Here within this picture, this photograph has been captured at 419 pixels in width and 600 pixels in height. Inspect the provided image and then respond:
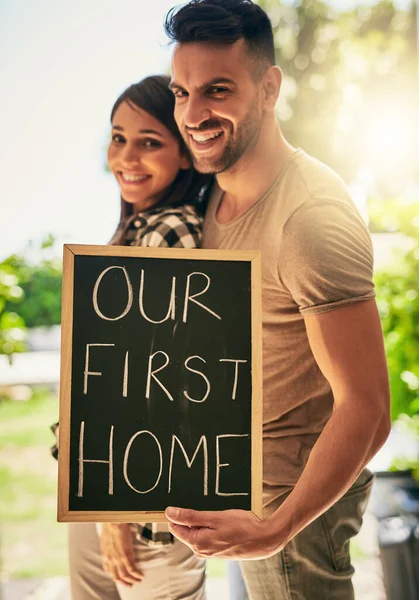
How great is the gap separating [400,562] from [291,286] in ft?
4.15

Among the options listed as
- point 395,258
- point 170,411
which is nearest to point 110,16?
point 395,258

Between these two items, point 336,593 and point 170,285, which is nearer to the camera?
point 170,285

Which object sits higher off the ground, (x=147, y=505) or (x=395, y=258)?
(x=395, y=258)

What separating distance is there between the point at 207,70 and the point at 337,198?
0.40 meters

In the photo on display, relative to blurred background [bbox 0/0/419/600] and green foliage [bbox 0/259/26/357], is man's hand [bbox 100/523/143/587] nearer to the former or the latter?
green foliage [bbox 0/259/26/357]

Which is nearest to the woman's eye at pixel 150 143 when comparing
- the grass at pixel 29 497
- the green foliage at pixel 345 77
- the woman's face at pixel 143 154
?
the woman's face at pixel 143 154

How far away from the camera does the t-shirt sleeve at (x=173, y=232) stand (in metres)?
1.37

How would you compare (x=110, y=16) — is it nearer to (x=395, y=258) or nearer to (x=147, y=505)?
(x=395, y=258)

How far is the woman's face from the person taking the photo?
1.48 meters

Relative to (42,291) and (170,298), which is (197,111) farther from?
(42,291)

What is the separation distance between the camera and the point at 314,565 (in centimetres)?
129

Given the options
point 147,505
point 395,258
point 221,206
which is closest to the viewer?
point 147,505

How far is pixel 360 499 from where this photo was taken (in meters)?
1.36

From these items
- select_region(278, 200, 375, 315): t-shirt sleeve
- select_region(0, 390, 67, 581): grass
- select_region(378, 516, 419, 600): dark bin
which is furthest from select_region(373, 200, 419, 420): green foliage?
select_region(0, 390, 67, 581): grass
